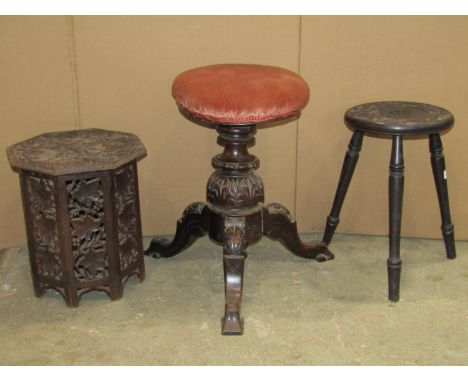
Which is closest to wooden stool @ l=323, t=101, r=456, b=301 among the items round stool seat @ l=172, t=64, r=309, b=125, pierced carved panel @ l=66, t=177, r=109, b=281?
round stool seat @ l=172, t=64, r=309, b=125

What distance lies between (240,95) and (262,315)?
0.70 m

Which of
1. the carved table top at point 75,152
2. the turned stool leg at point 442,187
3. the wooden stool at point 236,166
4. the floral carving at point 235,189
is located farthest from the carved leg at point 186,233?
the turned stool leg at point 442,187

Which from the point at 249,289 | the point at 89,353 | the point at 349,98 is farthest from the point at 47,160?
the point at 349,98

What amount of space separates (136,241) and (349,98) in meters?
0.94

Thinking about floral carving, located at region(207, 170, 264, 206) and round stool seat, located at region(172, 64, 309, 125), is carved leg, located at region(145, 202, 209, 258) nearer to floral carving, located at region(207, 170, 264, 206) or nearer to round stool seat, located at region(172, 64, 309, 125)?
floral carving, located at region(207, 170, 264, 206)

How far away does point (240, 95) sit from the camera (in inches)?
73.6

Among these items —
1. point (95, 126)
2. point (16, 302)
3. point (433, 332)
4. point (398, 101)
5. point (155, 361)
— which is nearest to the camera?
point (155, 361)

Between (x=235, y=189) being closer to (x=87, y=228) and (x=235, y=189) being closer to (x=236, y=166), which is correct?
(x=236, y=166)

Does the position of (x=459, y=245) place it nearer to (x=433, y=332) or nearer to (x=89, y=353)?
(x=433, y=332)

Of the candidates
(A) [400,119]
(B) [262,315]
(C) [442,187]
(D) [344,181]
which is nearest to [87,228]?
(B) [262,315]

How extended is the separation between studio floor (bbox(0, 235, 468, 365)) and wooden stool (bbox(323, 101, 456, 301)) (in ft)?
0.43

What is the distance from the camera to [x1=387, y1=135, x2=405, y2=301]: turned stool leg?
6.64 ft

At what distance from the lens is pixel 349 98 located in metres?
2.43

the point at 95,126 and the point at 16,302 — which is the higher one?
the point at 95,126
